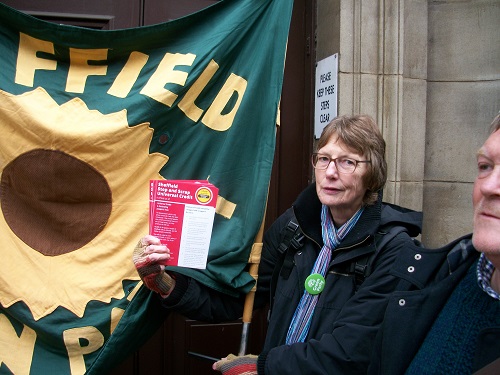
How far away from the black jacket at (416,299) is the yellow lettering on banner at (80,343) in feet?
4.51

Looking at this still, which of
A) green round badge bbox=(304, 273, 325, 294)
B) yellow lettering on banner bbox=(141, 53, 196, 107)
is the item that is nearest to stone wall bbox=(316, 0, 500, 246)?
yellow lettering on banner bbox=(141, 53, 196, 107)

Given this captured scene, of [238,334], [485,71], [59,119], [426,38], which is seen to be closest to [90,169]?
[59,119]

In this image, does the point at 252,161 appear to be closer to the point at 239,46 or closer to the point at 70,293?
the point at 239,46

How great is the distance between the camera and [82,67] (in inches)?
106

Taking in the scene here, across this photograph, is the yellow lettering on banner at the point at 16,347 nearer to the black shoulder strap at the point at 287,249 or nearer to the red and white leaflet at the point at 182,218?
the red and white leaflet at the point at 182,218

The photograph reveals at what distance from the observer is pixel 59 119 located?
2.58 metres

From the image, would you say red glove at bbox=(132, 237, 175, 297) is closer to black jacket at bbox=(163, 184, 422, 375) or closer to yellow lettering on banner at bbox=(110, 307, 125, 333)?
black jacket at bbox=(163, 184, 422, 375)

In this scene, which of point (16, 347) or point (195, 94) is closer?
point (16, 347)

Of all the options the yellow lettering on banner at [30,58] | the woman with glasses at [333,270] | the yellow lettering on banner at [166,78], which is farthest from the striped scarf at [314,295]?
the yellow lettering on banner at [30,58]

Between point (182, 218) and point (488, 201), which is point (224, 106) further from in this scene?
point (488, 201)

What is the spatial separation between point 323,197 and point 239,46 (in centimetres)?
97

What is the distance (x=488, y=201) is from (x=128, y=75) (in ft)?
6.19

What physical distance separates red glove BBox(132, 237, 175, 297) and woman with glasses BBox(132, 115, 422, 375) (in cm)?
2

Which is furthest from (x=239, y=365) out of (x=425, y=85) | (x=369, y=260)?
(x=425, y=85)
